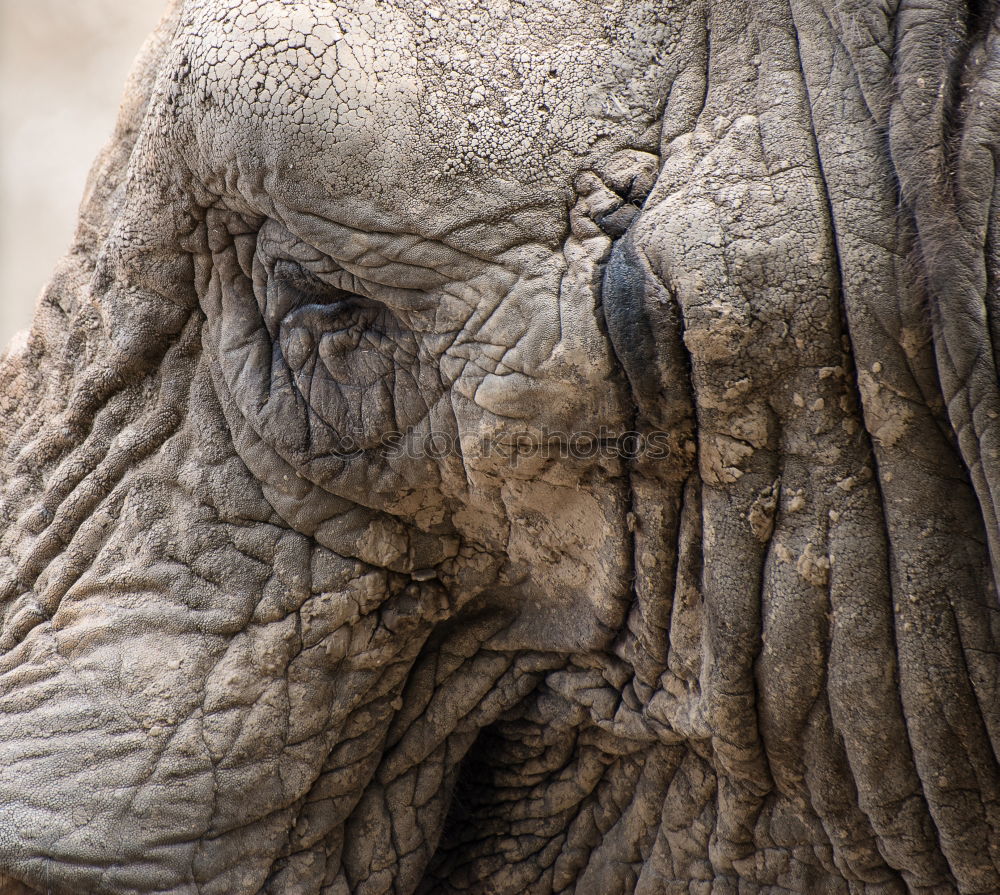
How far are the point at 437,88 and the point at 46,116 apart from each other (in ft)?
11.1

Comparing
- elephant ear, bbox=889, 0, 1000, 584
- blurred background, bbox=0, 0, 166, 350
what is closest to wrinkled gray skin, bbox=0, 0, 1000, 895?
elephant ear, bbox=889, 0, 1000, 584

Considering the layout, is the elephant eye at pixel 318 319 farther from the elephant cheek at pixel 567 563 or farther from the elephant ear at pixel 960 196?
the elephant ear at pixel 960 196

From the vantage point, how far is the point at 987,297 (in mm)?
1046

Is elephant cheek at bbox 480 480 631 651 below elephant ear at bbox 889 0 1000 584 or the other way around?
below

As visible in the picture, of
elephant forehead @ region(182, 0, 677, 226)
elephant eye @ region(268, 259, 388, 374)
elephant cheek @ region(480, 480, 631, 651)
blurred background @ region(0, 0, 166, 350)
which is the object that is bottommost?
elephant cheek @ region(480, 480, 631, 651)

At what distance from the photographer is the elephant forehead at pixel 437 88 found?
46.9 inches

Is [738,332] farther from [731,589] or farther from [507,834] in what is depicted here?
[507,834]

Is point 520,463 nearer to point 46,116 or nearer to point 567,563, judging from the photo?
point 567,563

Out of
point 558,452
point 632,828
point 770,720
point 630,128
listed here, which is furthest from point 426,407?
point 632,828

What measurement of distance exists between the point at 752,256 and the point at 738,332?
0.25 feet

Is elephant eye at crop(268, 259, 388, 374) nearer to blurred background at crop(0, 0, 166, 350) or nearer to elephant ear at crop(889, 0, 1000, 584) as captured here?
elephant ear at crop(889, 0, 1000, 584)

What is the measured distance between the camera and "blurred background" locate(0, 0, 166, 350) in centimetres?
399

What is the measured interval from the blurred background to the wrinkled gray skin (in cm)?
265

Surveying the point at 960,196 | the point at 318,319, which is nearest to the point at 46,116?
the point at 318,319
